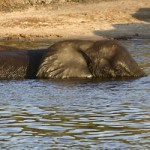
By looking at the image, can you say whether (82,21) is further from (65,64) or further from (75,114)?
(75,114)

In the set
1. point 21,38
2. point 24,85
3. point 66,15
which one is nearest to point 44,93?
point 24,85

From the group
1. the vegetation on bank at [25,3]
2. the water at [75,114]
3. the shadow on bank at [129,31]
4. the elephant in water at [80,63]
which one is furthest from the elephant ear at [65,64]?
the vegetation on bank at [25,3]

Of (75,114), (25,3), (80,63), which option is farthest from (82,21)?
(75,114)

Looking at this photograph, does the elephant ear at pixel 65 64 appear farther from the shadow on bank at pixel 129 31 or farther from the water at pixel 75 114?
the shadow on bank at pixel 129 31

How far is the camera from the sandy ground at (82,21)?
23.7m

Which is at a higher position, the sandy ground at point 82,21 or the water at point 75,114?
the water at point 75,114

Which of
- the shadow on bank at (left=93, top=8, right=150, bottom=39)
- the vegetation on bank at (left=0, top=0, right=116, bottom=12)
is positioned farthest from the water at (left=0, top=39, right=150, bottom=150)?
the vegetation on bank at (left=0, top=0, right=116, bottom=12)

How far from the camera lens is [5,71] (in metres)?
12.6

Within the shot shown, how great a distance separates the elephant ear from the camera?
40.4 ft

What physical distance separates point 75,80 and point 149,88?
4.59 ft

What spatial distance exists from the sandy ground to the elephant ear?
33.9 feet

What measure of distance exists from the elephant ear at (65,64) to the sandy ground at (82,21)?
10.3 meters

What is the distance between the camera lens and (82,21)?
1017 inches

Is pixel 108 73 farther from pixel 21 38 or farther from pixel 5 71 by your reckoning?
pixel 21 38
